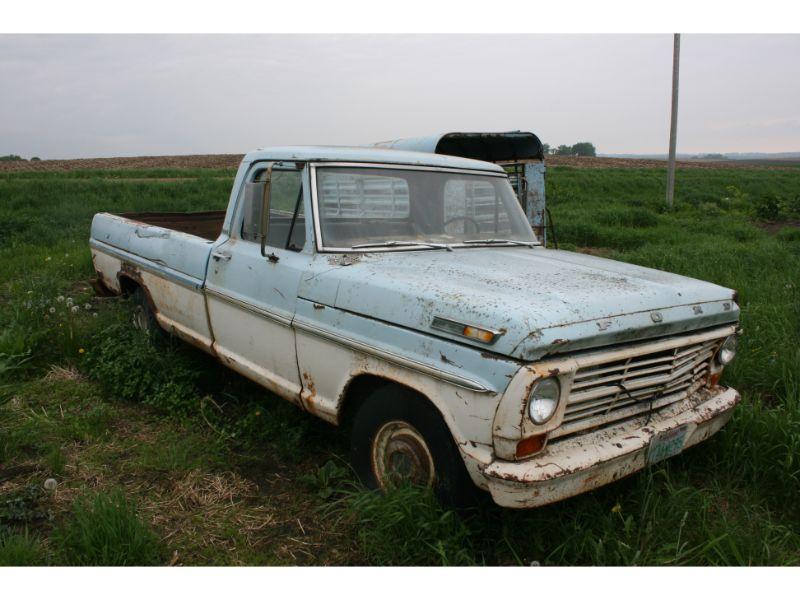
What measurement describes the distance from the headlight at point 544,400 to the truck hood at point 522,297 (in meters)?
0.14

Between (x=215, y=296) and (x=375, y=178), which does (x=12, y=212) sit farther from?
(x=375, y=178)

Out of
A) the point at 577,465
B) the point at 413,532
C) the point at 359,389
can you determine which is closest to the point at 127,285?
the point at 359,389

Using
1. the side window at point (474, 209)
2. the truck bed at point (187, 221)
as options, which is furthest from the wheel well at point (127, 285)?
the side window at point (474, 209)

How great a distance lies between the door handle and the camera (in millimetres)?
3874

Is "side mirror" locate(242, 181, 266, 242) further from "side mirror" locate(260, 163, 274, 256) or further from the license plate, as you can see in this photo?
the license plate

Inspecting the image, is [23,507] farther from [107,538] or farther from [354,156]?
[354,156]

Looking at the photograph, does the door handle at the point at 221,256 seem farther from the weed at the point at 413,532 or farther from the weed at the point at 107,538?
→ the weed at the point at 413,532

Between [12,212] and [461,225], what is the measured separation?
39.7 ft

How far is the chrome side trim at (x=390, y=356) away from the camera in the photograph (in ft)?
7.83

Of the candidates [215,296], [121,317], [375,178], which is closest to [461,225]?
[375,178]

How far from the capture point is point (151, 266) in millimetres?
4758

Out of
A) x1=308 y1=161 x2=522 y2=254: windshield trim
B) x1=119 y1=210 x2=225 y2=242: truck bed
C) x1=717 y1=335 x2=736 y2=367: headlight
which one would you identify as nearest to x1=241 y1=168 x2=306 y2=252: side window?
x1=308 y1=161 x2=522 y2=254: windshield trim

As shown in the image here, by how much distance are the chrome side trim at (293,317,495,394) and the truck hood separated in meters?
0.13

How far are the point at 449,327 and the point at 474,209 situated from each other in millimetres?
1575
